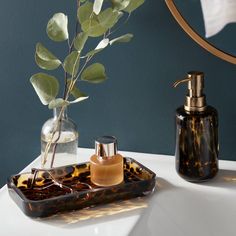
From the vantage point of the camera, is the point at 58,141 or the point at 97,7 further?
the point at 58,141

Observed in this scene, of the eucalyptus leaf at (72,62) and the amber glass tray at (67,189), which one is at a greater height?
the eucalyptus leaf at (72,62)

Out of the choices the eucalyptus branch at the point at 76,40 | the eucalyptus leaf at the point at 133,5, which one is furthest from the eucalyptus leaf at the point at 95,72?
the eucalyptus leaf at the point at 133,5

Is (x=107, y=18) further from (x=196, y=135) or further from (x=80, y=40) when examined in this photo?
(x=196, y=135)

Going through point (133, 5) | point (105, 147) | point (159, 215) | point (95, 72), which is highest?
point (133, 5)

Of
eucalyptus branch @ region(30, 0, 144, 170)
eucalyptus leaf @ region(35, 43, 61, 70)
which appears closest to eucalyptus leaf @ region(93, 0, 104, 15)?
eucalyptus branch @ region(30, 0, 144, 170)

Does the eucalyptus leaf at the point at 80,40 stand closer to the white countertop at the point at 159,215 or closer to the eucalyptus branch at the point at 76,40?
the eucalyptus branch at the point at 76,40

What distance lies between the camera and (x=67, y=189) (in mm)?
803

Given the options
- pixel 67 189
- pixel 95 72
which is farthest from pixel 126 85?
pixel 67 189

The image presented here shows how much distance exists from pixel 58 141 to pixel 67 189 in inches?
4.8

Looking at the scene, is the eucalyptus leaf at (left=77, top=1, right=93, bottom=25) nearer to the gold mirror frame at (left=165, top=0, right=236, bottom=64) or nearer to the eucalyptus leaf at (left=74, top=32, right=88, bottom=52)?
the eucalyptus leaf at (left=74, top=32, right=88, bottom=52)

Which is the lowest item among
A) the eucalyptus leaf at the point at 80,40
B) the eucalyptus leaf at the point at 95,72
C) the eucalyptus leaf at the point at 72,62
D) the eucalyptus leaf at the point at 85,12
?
the eucalyptus leaf at the point at 95,72

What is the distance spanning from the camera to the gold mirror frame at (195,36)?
868mm

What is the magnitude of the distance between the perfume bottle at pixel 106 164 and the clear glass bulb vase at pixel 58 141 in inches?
3.8

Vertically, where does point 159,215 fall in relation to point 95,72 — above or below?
below
